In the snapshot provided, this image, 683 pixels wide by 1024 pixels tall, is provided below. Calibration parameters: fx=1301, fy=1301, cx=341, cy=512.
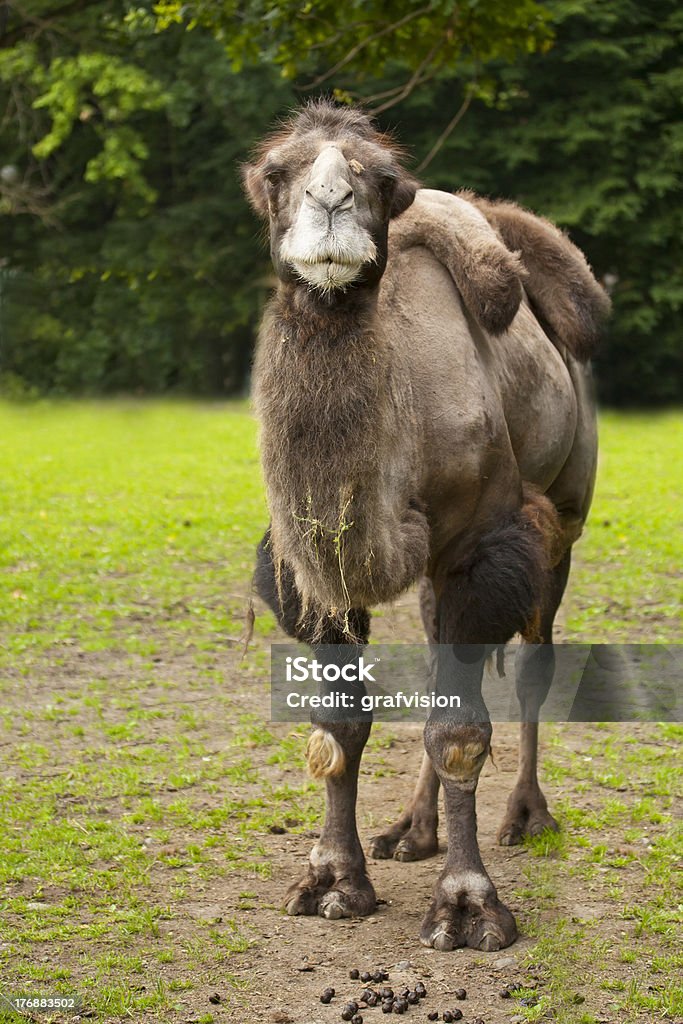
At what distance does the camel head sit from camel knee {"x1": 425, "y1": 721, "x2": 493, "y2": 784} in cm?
155

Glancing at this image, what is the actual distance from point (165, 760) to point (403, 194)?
3274 mm

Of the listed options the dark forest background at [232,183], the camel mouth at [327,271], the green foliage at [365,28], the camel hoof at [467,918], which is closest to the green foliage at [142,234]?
the dark forest background at [232,183]

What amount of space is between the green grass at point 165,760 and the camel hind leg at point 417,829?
359 millimetres

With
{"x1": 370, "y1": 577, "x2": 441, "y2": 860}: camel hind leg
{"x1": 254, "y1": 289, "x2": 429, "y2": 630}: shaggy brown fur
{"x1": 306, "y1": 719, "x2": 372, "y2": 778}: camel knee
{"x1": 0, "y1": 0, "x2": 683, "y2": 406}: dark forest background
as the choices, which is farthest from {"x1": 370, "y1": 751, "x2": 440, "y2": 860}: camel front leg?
{"x1": 0, "y1": 0, "x2": 683, "y2": 406}: dark forest background

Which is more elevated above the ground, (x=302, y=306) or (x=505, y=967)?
(x=302, y=306)

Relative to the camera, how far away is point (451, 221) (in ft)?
15.3

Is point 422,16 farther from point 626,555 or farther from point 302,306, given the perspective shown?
point 302,306

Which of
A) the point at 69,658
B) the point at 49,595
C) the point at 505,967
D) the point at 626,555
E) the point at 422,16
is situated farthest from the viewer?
the point at 626,555

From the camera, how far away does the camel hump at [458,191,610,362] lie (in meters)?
5.54

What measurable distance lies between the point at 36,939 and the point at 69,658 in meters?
3.91

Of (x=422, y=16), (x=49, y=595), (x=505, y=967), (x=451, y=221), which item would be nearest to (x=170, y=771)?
(x=505, y=967)

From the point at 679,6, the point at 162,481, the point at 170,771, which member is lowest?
the point at 162,481

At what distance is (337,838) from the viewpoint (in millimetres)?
4633

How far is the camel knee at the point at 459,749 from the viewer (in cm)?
438
